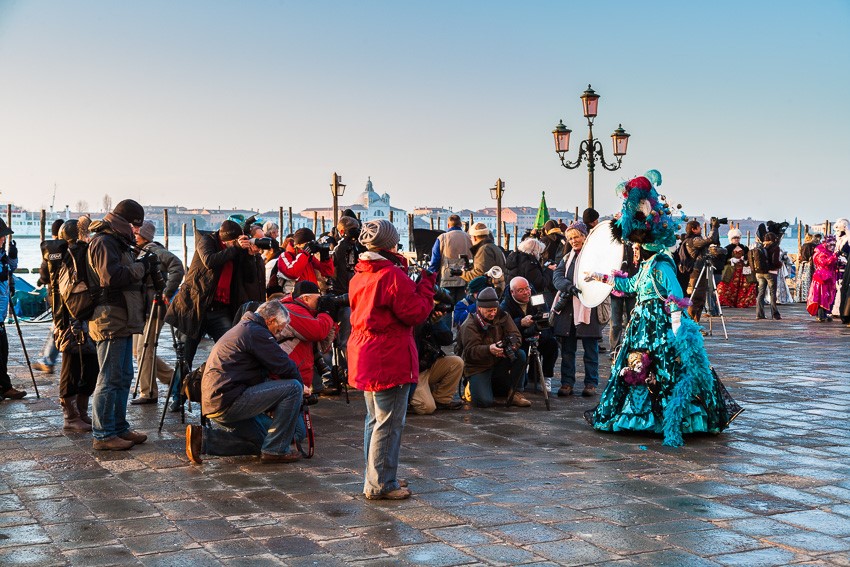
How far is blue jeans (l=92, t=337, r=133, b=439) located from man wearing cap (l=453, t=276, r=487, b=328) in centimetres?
335

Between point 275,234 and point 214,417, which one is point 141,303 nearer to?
point 214,417

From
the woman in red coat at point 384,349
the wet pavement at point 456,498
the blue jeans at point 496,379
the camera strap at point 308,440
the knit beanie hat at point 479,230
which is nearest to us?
the wet pavement at point 456,498

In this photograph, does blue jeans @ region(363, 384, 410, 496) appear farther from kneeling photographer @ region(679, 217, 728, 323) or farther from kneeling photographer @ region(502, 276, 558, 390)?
kneeling photographer @ region(679, 217, 728, 323)

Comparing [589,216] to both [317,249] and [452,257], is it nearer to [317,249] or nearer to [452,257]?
[452,257]

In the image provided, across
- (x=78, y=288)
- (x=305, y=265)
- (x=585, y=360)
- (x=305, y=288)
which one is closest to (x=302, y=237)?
(x=305, y=265)

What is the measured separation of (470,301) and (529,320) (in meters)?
1.42

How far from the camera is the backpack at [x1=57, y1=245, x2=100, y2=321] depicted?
7.00 metres

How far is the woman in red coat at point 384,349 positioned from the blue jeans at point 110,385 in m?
2.06

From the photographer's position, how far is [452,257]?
40.1 feet

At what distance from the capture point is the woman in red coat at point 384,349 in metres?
5.60

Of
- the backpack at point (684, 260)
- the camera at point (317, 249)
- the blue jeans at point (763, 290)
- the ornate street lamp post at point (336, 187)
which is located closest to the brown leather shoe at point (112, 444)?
the camera at point (317, 249)

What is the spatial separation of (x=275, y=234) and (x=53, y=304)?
17.6 feet

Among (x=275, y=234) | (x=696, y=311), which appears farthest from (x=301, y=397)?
(x=696, y=311)

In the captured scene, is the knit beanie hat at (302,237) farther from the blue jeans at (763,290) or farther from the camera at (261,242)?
the blue jeans at (763,290)
